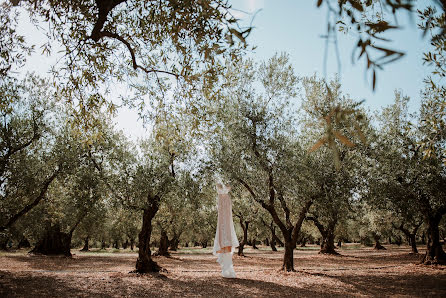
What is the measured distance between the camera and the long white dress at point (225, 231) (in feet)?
40.0

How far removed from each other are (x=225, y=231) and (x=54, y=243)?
2364 centimetres

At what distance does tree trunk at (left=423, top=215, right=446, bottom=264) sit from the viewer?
16.7 m

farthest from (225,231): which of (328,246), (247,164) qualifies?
(328,246)

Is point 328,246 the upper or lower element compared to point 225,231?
lower

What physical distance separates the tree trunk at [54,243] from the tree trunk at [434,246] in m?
28.3

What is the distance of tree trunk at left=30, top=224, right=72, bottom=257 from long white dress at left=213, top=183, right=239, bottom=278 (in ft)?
70.2

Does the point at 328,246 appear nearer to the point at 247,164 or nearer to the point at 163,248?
the point at 163,248

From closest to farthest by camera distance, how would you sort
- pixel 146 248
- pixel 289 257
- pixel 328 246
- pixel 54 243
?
1. pixel 146 248
2. pixel 289 257
3. pixel 54 243
4. pixel 328 246

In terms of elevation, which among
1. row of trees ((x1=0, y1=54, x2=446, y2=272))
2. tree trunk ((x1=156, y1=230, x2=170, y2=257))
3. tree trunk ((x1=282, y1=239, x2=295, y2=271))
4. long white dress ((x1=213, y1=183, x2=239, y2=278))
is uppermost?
row of trees ((x1=0, y1=54, x2=446, y2=272))

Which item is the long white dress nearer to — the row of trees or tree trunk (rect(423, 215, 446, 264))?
the row of trees

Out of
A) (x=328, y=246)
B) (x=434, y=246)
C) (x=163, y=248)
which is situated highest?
(x=434, y=246)

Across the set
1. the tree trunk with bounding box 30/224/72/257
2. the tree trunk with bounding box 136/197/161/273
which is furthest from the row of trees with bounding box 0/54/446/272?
the tree trunk with bounding box 30/224/72/257

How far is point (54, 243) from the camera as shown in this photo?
94.0ft

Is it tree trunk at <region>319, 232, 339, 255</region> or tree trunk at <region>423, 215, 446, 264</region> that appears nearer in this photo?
tree trunk at <region>423, 215, 446, 264</region>
